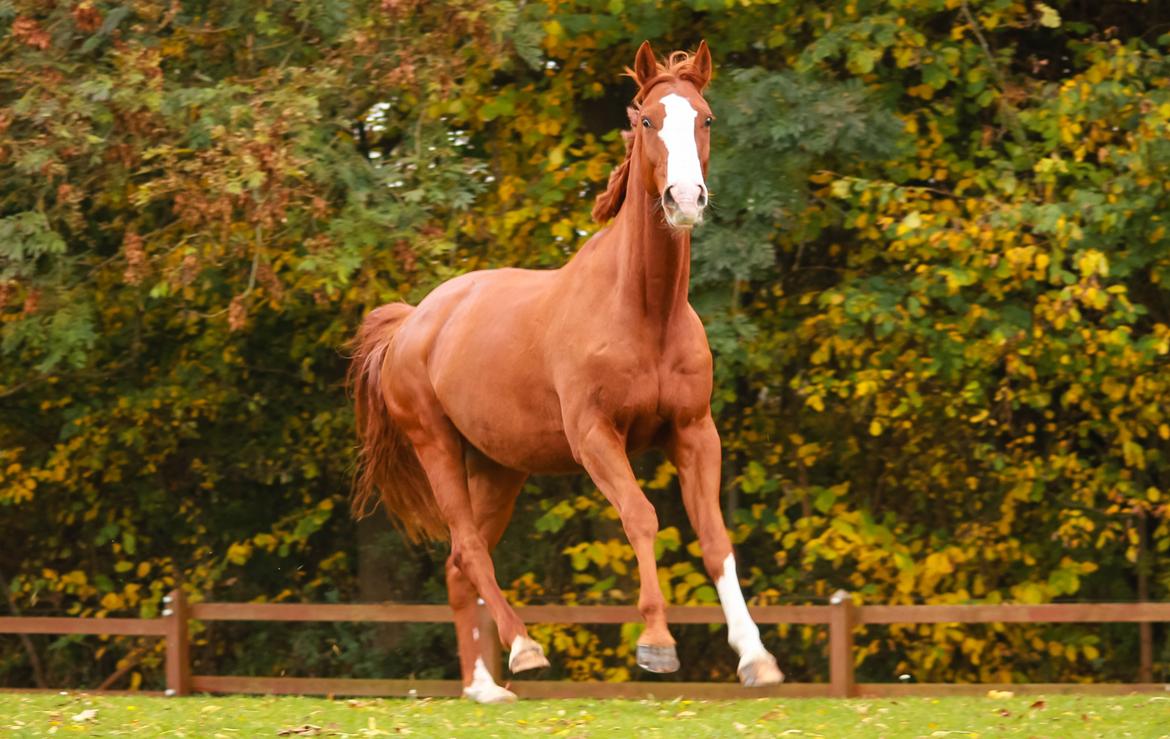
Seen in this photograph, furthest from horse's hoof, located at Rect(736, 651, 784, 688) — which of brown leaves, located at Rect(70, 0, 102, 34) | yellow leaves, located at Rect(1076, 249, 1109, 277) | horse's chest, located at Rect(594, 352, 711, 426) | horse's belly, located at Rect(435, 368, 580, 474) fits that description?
brown leaves, located at Rect(70, 0, 102, 34)

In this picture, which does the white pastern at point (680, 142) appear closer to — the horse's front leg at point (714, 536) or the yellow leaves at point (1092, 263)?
the horse's front leg at point (714, 536)

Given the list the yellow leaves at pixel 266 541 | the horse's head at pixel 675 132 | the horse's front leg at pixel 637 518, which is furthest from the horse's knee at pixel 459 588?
the yellow leaves at pixel 266 541

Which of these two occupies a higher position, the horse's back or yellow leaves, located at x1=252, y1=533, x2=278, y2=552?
the horse's back

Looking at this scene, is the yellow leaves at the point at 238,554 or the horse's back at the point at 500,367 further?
the yellow leaves at the point at 238,554

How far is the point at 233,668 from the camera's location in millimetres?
15023

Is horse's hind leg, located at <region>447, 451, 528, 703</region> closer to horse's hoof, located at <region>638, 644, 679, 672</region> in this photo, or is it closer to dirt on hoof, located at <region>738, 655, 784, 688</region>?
horse's hoof, located at <region>638, 644, 679, 672</region>

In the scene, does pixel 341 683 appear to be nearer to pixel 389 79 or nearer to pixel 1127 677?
pixel 389 79

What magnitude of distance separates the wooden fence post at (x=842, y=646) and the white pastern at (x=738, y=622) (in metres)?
2.69

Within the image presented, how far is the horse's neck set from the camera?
7.28 meters

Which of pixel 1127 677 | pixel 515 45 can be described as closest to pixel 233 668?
pixel 515 45

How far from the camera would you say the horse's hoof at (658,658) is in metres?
6.82

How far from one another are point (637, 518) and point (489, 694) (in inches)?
80.4

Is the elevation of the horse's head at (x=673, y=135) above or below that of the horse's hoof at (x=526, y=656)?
above

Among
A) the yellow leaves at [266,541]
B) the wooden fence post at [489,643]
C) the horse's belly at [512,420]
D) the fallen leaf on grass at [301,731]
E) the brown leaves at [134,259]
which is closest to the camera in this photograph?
the fallen leaf on grass at [301,731]
